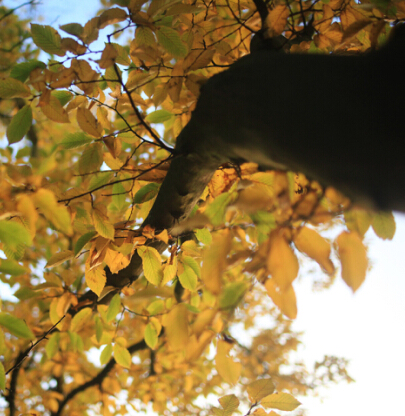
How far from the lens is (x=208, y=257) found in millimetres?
479

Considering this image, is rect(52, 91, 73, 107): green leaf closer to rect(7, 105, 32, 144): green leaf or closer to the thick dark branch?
rect(7, 105, 32, 144): green leaf

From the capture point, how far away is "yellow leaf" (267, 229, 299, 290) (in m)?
0.44

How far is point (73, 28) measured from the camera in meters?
0.69

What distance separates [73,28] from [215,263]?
739mm

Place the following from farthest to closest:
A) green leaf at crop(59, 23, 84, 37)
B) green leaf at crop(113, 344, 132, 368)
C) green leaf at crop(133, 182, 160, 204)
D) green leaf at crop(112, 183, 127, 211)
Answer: green leaf at crop(113, 344, 132, 368), green leaf at crop(112, 183, 127, 211), green leaf at crop(133, 182, 160, 204), green leaf at crop(59, 23, 84, 37)

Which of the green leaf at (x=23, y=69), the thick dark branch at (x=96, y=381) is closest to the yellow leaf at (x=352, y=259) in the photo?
the green leaf at (x=23, y=69)

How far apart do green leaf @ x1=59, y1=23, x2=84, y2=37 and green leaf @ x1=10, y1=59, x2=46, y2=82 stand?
12cm

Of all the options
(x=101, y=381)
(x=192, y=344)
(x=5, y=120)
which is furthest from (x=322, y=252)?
(x=5, y=120)

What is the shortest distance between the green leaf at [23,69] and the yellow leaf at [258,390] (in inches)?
43.3

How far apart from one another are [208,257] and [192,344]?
24 cm

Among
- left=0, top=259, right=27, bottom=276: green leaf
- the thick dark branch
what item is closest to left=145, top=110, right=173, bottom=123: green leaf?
left=0, top=259, right=27, bottom=276: green leaf

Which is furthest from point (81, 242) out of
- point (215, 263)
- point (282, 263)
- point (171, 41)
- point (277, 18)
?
point (277, 18)

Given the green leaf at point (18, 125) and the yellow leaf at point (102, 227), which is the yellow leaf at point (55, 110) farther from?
the yellow leaf at point (102, 227)

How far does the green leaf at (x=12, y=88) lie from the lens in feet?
2.25
